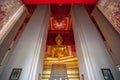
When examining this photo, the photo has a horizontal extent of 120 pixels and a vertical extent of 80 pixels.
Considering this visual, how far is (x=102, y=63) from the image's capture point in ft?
9.33

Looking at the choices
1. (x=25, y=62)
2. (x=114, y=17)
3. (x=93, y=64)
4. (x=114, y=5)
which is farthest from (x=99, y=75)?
(x=25, y=62)

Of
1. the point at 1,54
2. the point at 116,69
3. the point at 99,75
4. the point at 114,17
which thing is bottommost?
the point at 99,75

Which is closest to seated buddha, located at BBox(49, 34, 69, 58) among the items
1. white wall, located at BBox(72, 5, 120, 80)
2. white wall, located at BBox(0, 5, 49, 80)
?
white wall, located at BBox(0, 5, 49, 80)

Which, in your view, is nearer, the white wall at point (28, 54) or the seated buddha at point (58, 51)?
the white wall at point (28, 54)

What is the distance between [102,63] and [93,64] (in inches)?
8.9

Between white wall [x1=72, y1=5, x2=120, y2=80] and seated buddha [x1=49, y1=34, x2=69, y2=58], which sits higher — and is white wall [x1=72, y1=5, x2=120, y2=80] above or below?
below

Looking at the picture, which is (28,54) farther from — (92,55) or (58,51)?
(58,51)

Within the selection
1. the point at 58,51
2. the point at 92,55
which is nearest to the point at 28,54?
the point at 92,55

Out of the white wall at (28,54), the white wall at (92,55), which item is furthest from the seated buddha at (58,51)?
the white wall at (92,55)

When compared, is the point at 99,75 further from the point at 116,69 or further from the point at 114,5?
A: the point at 114,5

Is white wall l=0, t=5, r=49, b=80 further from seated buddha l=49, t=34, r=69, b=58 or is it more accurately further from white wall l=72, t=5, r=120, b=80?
seated buddha l=49, t=34, r=69, b=58

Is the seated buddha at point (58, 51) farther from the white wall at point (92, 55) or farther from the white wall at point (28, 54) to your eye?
the white wall at point (92, 55)

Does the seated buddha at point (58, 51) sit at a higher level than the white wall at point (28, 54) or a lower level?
higher

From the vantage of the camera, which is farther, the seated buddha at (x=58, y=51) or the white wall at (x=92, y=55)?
the seated buddha at (x=58, y=51)
